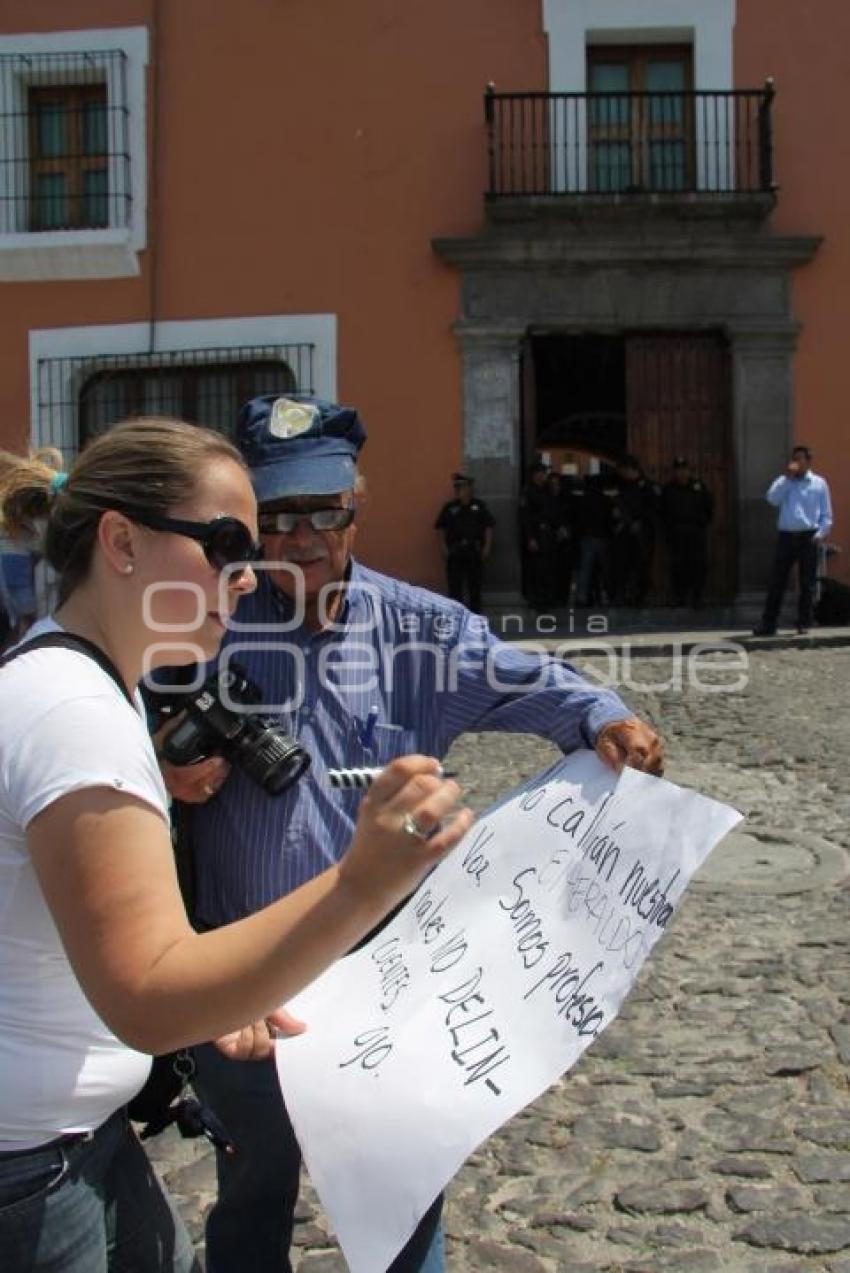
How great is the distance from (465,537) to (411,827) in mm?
12112

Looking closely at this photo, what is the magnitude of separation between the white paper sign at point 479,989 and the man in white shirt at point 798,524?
9.95 meters

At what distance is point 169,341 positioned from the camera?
1405 centimetres

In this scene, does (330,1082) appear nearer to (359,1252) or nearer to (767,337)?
(359,1252)

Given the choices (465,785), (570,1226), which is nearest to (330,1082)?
(570,1226)

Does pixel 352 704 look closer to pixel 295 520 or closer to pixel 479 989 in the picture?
pixel 295 520

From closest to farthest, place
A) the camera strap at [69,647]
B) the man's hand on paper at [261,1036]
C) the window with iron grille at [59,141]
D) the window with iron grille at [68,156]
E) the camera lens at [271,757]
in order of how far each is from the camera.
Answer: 1. the camera strap at [69,647]
2. the man's hand on paper at [261,1036]
3. the camera lens at [271,757]
4. the window with iron grille at [59,141]
5. the window with iron grille at [68,156]

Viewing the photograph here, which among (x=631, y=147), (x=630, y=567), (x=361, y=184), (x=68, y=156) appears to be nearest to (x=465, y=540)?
(x=630, y=567)

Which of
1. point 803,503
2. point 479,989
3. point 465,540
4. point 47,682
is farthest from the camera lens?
point 465,540

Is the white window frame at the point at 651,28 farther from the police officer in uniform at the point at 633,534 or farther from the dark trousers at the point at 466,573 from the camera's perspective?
the dark trousers at the point at 466,573

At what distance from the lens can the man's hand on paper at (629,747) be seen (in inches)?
81.0

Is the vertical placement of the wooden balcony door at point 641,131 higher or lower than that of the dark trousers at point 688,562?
higher

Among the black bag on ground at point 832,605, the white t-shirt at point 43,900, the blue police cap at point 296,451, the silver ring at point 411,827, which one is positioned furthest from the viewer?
the black bag on ground at point 832,605

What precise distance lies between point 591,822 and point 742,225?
12.8 meters

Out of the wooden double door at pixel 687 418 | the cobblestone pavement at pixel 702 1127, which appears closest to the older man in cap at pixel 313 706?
the cobblestone pavement at pixel 702 1127
